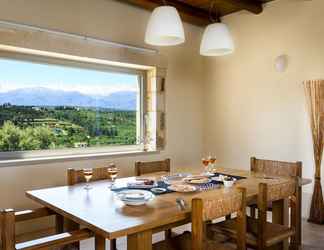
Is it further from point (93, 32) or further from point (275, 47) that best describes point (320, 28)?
point (93, 32)

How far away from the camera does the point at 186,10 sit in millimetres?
3945

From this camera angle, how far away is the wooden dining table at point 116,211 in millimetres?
1453

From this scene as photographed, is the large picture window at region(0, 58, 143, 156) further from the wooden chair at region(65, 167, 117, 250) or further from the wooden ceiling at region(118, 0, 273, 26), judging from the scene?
the wooden chair at region(65, 167, 117, 250)

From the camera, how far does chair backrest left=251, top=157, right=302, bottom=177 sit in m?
2.64

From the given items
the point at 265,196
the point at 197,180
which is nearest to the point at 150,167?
the point at 197,180

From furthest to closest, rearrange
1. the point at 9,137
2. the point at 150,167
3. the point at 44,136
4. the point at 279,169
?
the point at 44,136
the point at 9,137
the point at 150,167
the point at 279,169

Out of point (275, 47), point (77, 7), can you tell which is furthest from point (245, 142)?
point (77, 7)

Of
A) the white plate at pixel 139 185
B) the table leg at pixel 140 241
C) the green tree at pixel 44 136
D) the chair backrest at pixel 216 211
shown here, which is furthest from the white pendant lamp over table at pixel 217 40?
the green tree at pixel 44 136

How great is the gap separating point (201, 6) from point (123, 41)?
1132 millimetres

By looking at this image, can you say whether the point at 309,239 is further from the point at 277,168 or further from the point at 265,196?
the point at 265,196

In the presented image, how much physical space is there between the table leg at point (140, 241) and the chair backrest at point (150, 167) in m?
1.25

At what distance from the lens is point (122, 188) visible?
85.7 inches

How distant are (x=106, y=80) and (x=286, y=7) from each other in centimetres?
226

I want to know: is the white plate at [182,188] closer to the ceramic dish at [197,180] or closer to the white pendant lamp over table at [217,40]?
the ceramic dish at [197,180]
